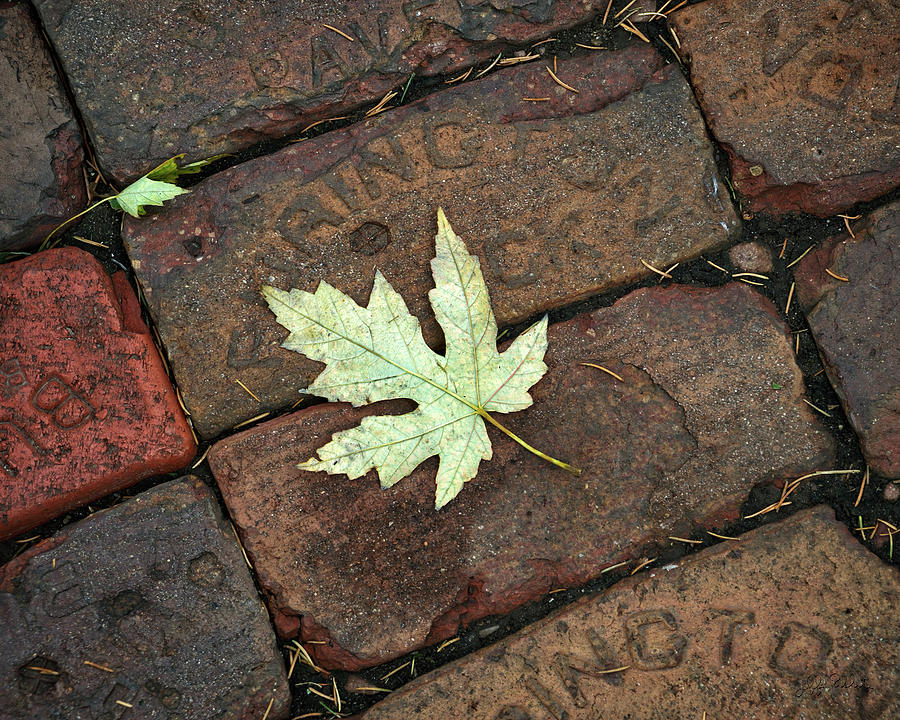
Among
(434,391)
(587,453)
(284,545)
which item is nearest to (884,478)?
(587,453)

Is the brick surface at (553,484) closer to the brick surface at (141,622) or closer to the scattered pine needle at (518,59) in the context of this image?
the brick surface at (141,622)

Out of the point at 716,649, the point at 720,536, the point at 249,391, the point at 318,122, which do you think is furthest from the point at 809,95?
the point at 249,391

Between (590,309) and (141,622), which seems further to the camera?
(590,309)

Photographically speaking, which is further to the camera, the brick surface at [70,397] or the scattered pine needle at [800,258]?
the scattered pine needle at [800,258]

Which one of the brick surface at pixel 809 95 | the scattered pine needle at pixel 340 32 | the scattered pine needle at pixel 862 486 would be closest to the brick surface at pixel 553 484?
the scattered pine needle at pixel 862 486

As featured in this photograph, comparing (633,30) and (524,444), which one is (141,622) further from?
(633,30)

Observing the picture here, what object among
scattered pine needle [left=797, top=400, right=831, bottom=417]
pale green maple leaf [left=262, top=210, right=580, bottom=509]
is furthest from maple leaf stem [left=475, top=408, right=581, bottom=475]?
scattered pine needle [left=797, top=400, right=831, bottom=417]

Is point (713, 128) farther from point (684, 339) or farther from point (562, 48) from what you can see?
point (684, 339)
